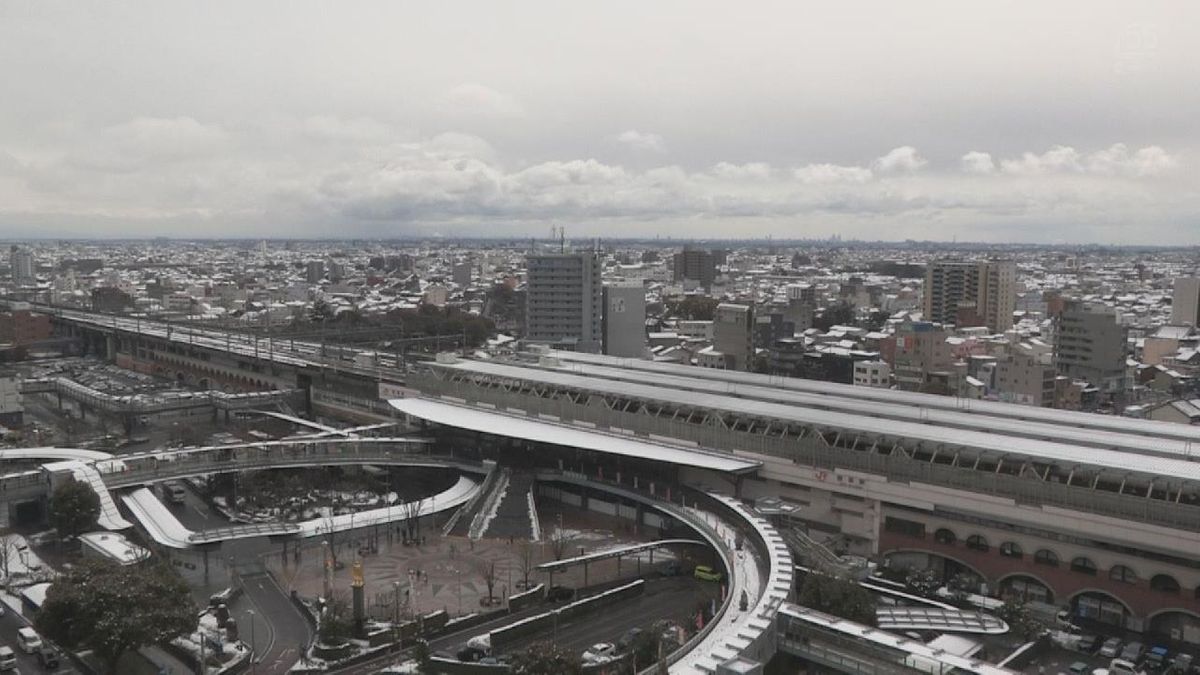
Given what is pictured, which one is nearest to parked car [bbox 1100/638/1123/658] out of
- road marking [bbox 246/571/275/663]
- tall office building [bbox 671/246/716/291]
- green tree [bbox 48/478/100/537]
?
road marking [bbox 246/571/275/663]

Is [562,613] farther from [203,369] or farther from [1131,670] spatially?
[203,369]

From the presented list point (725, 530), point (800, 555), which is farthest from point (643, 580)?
point (800, 555)

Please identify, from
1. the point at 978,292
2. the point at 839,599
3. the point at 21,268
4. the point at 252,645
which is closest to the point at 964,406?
the point at 839,599

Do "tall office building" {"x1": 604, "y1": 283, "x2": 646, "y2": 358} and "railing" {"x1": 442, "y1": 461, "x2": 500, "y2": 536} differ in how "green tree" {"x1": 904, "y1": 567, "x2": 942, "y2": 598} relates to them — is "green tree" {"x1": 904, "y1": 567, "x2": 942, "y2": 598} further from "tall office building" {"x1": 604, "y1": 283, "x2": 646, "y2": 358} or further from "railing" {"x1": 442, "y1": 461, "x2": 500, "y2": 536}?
"tall office building" {"x1": 604, "y1": 283, "x2": 646, "y2": 358}

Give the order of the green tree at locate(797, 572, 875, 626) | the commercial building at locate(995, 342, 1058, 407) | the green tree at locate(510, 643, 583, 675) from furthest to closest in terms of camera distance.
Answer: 1. the commercial building at locate(995, 342, 1058, 407)
2. the green tree at locate(797, 572, 875, 626)
3. the green tree at locate(510, 643, 583, 675)

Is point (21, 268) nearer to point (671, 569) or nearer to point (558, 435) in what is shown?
point (558, 435)

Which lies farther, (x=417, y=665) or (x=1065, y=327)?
(x=1065, y=327)

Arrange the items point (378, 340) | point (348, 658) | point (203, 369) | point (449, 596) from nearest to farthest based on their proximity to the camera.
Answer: point (348, 658)
point (449, 596)
point (203, 369)
point (378, 340)

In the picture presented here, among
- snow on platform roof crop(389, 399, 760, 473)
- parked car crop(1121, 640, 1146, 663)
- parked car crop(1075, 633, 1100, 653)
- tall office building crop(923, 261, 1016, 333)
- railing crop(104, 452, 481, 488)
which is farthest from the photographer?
tall office building crop(923, 261, 1016, 333)
